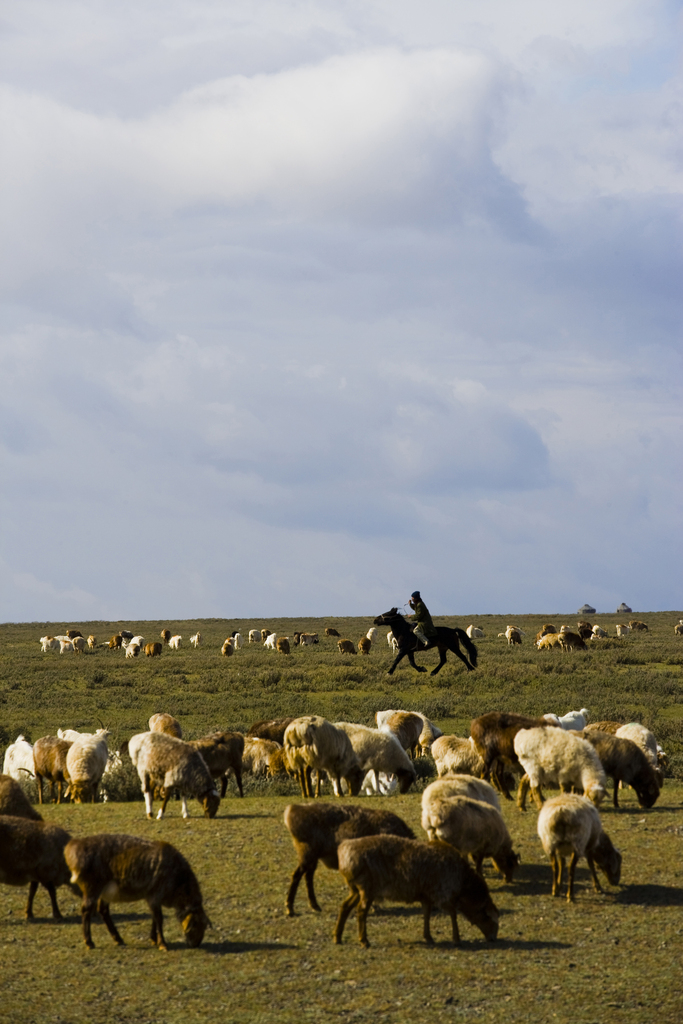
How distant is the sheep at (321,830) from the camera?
9.09 m

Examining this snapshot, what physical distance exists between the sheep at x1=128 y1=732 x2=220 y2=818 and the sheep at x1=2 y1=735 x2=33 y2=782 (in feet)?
11.6

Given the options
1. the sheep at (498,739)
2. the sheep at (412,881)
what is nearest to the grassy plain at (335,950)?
the sheep at (412,881)

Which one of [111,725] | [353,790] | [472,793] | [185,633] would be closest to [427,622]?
[111,725]

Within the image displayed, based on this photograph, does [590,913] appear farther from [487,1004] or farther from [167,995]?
[167,995]

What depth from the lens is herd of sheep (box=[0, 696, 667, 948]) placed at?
330 inches

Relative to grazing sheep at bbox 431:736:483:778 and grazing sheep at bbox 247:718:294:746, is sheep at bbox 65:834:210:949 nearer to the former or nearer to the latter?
grazing sheep at bbox 431:736:483:778

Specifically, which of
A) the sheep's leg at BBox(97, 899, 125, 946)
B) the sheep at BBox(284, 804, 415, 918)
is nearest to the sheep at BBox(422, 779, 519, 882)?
the sheep at BBox(284, 804, 415, 918)

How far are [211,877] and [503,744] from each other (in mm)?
4760

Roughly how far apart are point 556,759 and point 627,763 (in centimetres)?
164

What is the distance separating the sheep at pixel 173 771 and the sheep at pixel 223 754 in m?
1.05

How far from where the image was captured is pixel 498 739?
13344 mm

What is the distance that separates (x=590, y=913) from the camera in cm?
934

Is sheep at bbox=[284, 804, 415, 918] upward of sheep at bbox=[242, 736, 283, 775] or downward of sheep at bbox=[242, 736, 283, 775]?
upward

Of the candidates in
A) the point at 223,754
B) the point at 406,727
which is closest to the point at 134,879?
the point at 223,754
